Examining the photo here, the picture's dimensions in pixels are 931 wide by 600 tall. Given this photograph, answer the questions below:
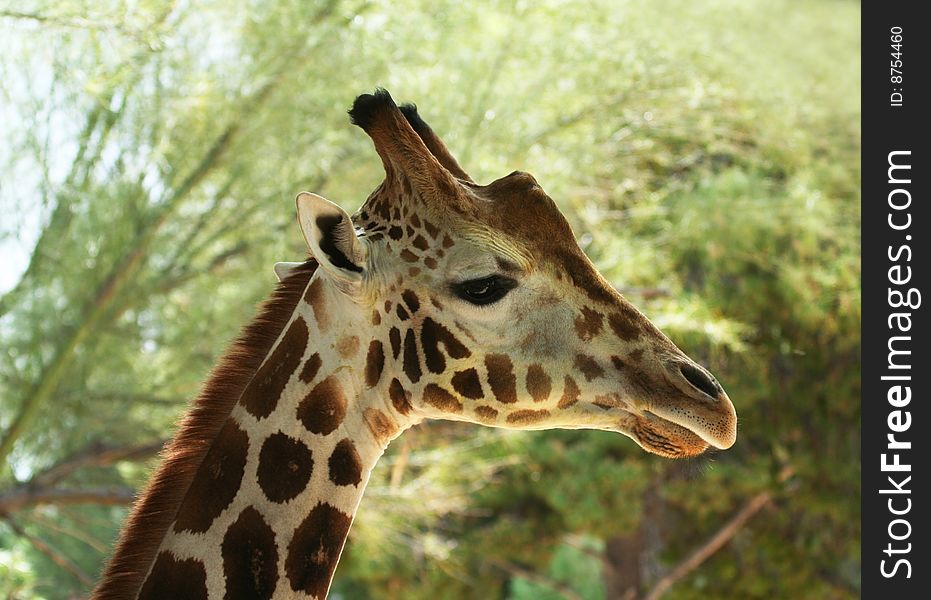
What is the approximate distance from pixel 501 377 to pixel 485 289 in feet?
0.44

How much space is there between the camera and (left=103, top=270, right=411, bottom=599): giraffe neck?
152 cm

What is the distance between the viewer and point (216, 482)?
156 centimetres

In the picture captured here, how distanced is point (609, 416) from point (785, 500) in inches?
337

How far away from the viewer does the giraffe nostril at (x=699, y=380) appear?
5.06 ft

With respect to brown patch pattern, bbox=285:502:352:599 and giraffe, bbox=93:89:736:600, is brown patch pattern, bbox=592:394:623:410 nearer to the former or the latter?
giraffe, bbox=93:89:736:600

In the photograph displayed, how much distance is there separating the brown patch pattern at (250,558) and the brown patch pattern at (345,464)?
0.12 meters

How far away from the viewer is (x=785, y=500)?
9562 millimetres

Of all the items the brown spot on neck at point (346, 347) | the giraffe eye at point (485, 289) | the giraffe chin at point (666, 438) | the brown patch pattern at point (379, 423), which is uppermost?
the giraffe eye at point (485, 289)

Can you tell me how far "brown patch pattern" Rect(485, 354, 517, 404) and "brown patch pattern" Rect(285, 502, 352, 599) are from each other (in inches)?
11.4

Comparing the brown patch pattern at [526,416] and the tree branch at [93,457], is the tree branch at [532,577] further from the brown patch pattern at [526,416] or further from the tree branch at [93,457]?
the brown patch pattern at [526,416]

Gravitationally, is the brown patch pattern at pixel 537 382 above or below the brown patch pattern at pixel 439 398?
above

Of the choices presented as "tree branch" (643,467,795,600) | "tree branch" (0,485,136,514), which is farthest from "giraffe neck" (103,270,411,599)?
"tree branch" (643,467,795,600)

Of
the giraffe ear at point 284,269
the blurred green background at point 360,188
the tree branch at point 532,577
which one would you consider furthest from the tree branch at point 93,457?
the tree branch at point 532,577

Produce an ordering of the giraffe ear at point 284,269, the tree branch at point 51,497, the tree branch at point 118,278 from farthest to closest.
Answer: the tree branch at point 51,497 < the tree branch at point 118,278 < the giraffe ear at point 284,269
